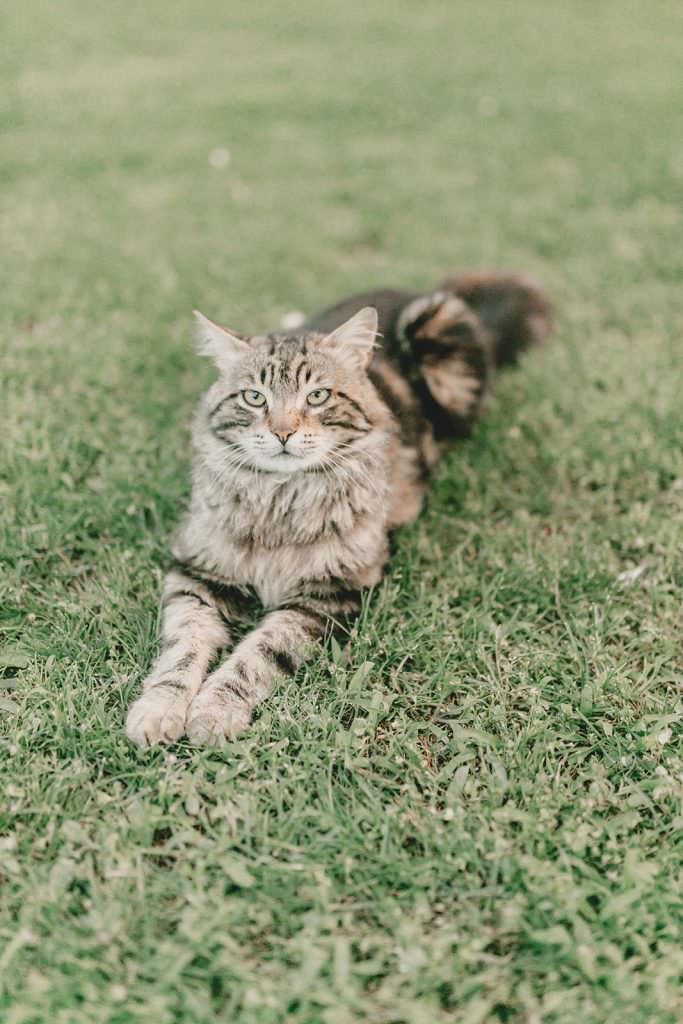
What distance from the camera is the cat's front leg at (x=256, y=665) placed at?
2367mm

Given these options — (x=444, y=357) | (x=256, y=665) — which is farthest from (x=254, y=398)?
(x=444, y=357)

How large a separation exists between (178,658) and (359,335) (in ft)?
3.97

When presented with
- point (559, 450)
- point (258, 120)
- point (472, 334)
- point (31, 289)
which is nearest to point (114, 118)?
point (258, 120)

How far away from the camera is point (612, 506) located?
11.2 ft

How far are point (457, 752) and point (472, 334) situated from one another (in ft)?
6.62

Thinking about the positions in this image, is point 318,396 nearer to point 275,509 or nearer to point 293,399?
point 293,399

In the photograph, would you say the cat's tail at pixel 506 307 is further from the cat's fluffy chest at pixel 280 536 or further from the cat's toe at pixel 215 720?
the cat's toe at pixel 215 720

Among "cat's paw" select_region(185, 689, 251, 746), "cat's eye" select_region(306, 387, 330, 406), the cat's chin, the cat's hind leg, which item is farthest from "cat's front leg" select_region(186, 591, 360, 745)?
the cat's hind leg

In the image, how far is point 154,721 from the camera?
92.1 inches

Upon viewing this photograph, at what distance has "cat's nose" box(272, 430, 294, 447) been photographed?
2609 mm

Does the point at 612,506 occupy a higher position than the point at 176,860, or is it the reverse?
the point at 612,506

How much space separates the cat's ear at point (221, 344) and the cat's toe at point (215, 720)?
3.79ft

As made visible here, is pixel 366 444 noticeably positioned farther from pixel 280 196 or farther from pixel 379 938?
pixel 280 196

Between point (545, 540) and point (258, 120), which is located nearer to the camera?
point (545, 540)
